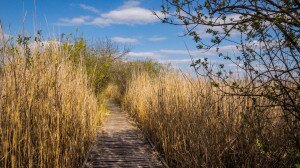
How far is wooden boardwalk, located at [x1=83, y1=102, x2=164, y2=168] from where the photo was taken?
5922 mm

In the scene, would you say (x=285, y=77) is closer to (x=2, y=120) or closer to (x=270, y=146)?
(x=270, y=146)

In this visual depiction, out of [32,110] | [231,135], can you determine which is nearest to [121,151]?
[231,135]

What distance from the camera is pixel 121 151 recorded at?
692 cm

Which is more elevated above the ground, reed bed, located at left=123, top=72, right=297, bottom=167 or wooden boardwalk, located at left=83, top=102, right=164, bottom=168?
reed bed, located at left=123, top=72, right=297, bottom=167

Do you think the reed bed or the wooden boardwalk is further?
the wooden boardwalk

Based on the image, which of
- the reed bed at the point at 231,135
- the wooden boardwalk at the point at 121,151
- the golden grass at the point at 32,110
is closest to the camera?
the golden grass at the point at 32,110

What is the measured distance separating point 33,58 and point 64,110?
3.26 ft

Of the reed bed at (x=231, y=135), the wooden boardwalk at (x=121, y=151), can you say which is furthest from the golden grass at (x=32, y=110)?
the reed bed at (x=231, y=135)

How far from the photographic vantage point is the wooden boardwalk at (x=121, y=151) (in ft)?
19.4

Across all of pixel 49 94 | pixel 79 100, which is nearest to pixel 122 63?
pixel 79 100

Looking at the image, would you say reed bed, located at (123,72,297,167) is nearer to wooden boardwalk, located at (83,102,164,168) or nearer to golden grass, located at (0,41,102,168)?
wooden boardwalk, located at (83,102,164,168)

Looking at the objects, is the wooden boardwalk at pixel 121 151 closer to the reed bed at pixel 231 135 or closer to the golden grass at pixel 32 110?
the reed bed at pixel 231 135

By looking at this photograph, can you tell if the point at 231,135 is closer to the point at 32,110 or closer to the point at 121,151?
the point at 32,110

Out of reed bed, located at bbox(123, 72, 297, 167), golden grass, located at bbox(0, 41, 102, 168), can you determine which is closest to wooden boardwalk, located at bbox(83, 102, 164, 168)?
reed bed, located at bbox(123, 72, 297, 167)
